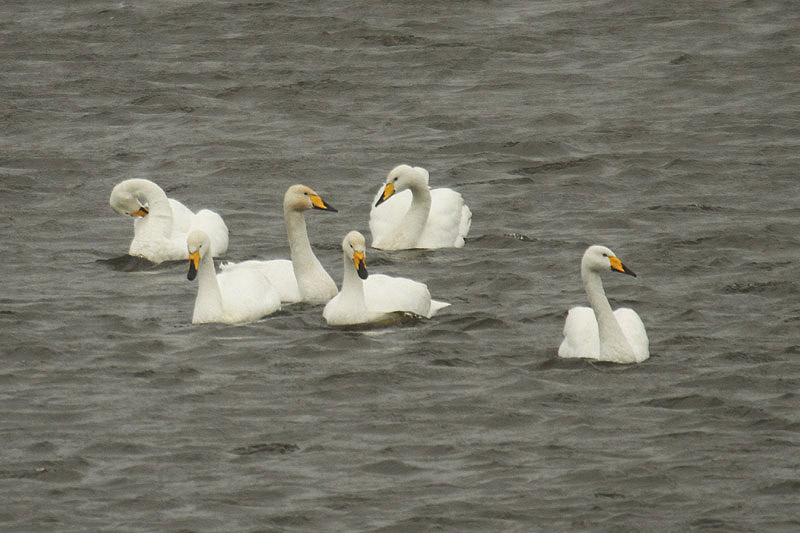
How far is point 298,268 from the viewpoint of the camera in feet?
46.5

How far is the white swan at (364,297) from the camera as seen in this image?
13.1m

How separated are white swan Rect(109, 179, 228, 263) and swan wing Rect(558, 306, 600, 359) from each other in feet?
13.1

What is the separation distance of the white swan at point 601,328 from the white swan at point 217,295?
2522 mm

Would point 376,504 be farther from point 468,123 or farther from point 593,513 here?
point 468,123

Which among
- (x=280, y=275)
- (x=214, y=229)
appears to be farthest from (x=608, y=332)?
(x=214, y=229)

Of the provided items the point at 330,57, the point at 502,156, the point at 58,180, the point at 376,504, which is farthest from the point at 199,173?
the point at 376,504

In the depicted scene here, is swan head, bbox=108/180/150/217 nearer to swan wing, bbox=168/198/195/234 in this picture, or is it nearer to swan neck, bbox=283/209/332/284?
swan wing, bbox=168/198/195/234

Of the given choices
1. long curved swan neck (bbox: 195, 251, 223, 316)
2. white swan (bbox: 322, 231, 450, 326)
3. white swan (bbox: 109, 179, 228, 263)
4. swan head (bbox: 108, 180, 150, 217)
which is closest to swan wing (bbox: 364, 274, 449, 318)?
white swan (bbox: 322, 231, 450, 326)

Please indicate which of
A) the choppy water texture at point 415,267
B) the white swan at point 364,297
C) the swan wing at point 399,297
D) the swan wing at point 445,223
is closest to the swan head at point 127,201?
the choppy water texture at point 415,267

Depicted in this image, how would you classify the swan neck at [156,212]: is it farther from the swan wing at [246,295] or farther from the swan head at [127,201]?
the swan wing at [246,295]

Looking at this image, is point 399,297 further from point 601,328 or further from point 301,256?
point 601,328

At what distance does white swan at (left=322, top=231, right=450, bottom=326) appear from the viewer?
13102 millimetres

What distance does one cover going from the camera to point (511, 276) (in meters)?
14.7

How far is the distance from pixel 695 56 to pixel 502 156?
456 centimetres
